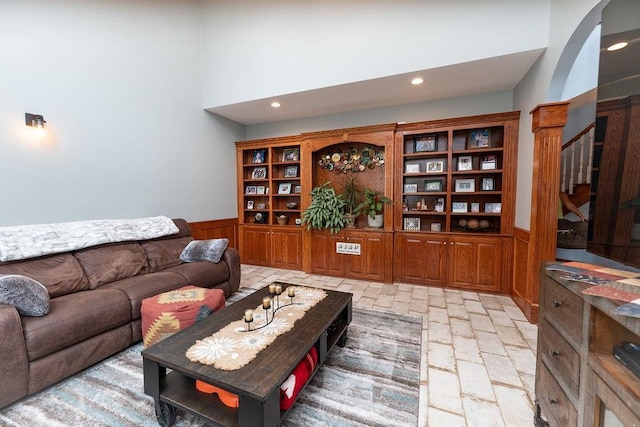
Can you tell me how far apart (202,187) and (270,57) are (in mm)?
2215

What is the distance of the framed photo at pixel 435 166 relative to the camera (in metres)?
3.67

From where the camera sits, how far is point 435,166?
3.71m

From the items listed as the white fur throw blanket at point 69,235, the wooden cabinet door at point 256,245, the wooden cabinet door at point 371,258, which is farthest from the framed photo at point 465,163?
the white fur throw blanket at point 69,235

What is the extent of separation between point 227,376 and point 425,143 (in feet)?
12.1

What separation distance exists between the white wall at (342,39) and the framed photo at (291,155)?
3.72 feet

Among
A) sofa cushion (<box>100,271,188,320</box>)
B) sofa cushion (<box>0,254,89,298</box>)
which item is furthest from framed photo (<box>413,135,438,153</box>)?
sofa cushion (<box>0,254,89,298</box>)

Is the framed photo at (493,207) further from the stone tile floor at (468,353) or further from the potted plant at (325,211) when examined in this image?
the potted plant at (325,211)

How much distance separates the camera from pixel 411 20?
282 cm

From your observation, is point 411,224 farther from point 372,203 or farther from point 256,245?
point 256,245

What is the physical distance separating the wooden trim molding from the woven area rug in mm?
2187

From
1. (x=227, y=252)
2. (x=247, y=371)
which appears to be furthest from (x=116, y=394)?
(x=227, y=252)

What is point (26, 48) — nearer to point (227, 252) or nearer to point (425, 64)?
point (227, 252)

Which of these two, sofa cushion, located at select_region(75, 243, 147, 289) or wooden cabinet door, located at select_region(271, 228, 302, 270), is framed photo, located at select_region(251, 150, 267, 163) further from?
sofa cushion, located at select_region(75, 243, 147, 289)

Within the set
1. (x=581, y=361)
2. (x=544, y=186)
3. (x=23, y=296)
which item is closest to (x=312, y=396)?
(x=581, y=361)
